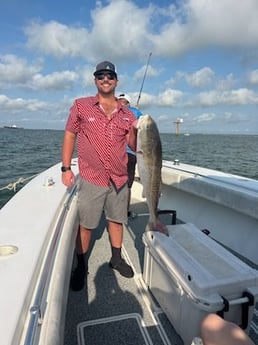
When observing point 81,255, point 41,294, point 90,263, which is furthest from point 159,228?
point 41,294

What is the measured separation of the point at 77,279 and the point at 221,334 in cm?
161

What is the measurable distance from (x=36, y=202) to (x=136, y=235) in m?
1.67

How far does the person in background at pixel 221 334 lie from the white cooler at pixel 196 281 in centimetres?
35

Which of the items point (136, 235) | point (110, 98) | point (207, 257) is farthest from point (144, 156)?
point (136, 235)

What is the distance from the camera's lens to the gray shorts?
8.35 ft

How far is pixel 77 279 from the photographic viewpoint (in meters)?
2.64

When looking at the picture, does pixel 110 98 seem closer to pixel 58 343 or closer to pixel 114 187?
pixel 114 187

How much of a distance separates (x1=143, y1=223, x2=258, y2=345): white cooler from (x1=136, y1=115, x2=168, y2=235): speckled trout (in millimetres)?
197

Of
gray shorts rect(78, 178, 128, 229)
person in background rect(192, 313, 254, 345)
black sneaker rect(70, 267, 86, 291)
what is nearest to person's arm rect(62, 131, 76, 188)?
gray shorts rect(78, 178, 128, 229)

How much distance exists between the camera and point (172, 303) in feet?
6.80

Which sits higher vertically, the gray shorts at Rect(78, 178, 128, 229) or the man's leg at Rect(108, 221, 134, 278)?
the gray shorts at Rect(78, 178, 128, 229)

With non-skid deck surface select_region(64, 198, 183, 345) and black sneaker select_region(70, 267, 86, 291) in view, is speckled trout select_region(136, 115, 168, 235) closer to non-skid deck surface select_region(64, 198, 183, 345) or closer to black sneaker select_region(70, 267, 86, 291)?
non-skid deck surface select_region(64, 198, 183, 345)

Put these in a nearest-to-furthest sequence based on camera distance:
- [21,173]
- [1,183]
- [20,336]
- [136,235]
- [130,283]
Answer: [20,336], [130,283], [136,235], [1,183], [21,173]

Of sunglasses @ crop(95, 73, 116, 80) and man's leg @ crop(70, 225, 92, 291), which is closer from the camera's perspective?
sunglasses @ crop(95, 73, 116, 80)
